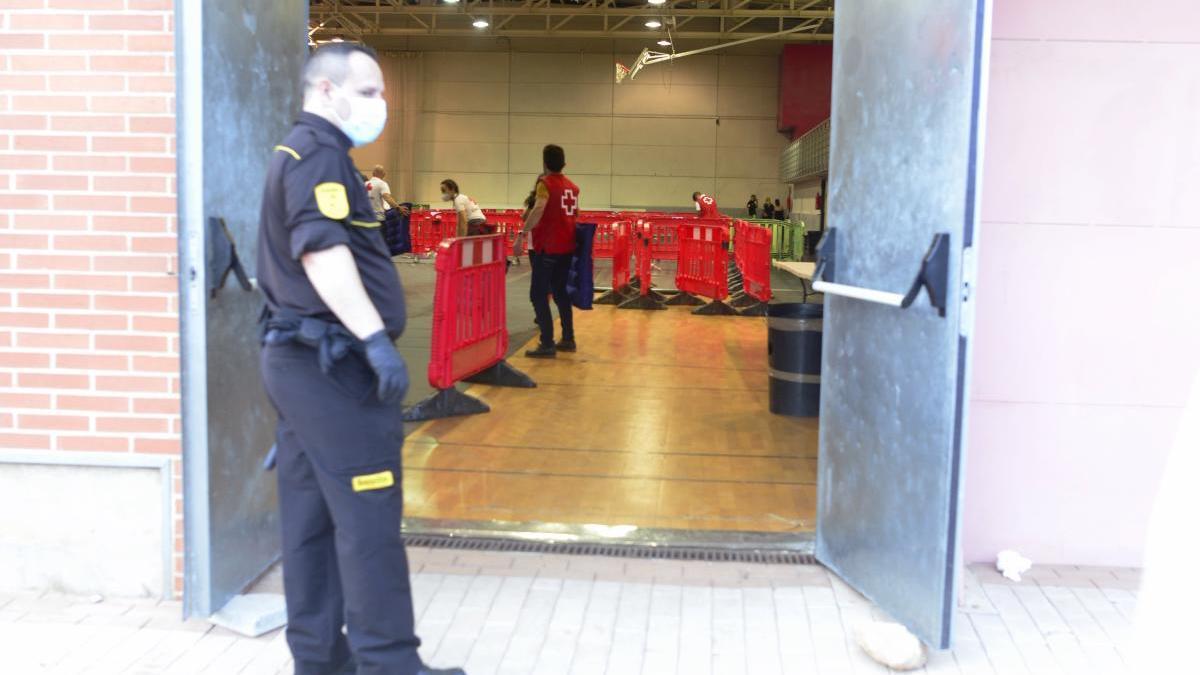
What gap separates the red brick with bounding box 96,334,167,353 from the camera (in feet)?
12.6

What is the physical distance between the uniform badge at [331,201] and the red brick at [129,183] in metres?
1.27

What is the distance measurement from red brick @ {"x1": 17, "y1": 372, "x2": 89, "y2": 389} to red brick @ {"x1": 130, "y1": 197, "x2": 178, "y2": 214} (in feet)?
2.05

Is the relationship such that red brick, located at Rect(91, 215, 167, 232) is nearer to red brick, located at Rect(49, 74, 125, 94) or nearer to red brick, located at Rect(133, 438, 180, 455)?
red brick, located at Rect(49, 74, 125, 94)

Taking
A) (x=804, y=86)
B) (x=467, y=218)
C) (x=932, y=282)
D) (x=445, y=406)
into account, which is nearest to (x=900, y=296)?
(x=932, y=282)

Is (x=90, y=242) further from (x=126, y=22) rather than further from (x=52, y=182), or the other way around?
(x=126, y=22)

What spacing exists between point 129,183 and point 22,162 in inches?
15.9

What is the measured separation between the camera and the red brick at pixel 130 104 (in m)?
3.75

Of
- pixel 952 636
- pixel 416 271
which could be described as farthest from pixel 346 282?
pixel 416 271

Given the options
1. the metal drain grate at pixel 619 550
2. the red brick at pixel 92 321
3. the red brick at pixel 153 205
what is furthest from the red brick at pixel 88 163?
the metal drain grate at pixel 619 550

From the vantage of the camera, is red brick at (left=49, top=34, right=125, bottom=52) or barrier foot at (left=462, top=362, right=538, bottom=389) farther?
barrier foot at (left=462, top=362, right=538, bottom=389)

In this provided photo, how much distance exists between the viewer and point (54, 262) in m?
3.85

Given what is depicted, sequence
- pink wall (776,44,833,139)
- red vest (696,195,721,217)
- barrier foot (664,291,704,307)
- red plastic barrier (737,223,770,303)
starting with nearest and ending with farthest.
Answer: red plastic barrier (737,223,770,303)
barrier foot (664,291,704,307)
red vest (696,195,721,217)
pink wall (776,44,833,139)

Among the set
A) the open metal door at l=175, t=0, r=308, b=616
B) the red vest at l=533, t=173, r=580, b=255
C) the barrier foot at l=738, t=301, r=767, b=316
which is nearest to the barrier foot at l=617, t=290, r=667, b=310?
the barrier foot at l=738, t=301, r=767, b=316

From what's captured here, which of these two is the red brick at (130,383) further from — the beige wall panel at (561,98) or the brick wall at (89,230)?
the beige wall panel at (561,98)
